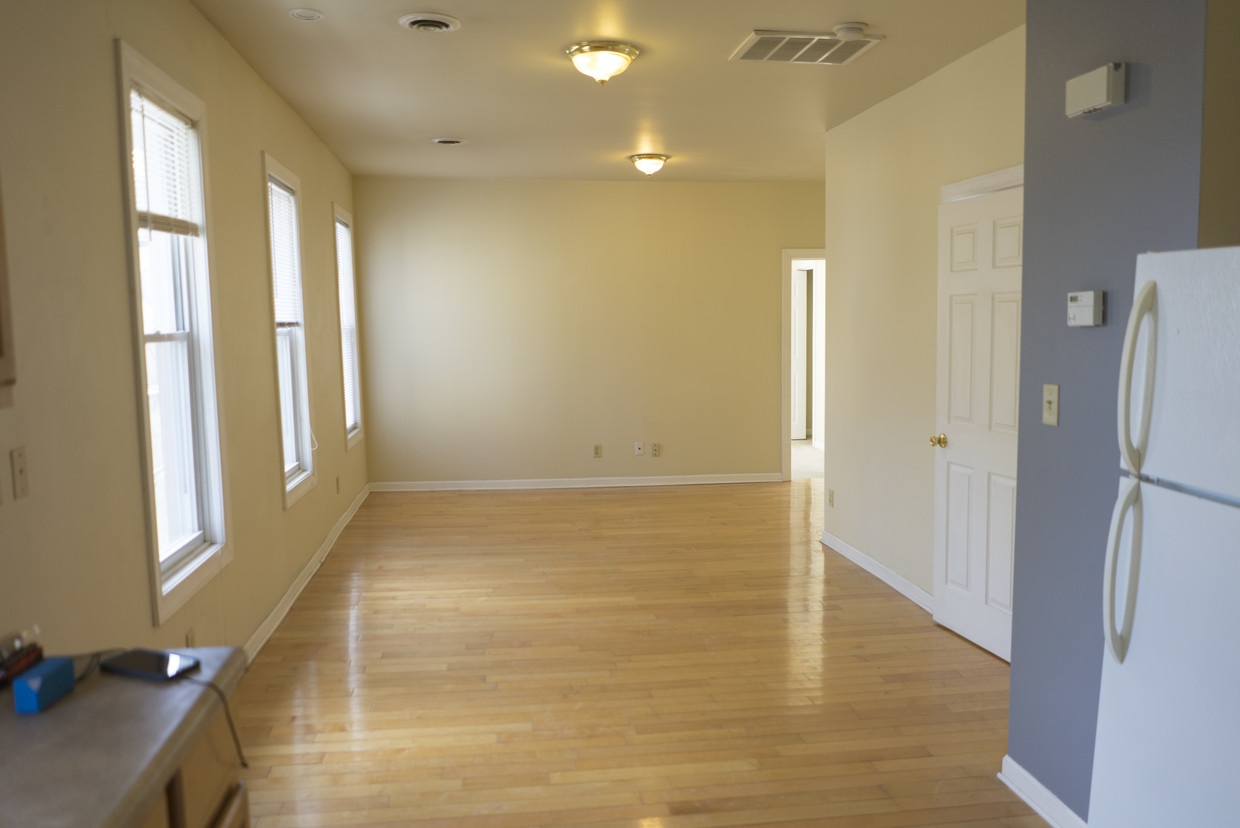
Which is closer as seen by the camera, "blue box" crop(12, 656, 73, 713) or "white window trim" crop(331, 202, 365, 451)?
"blue box" crop(12, 656, 73, 713)

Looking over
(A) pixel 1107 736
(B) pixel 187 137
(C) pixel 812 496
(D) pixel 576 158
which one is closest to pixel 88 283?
(B) pixel 187 137

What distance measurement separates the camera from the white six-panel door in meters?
3.65

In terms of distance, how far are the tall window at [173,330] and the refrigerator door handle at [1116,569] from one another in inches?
111

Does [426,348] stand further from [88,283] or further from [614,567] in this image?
[88,283]

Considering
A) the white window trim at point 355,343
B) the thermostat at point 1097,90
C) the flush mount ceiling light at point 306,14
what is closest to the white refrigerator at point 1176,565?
the thermostat at point 1097,90

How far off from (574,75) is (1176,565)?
140 inches

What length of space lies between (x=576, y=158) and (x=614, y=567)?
326 centimetres

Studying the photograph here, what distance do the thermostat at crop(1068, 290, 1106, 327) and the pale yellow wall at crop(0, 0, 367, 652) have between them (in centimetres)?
282

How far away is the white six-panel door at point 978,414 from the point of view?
3.65 metres

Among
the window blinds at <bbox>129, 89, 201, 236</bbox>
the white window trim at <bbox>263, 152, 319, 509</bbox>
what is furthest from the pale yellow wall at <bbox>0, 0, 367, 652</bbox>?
the white window trim at <bbox>263, 152, 319, 509</bbox>

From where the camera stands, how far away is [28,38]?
207 cm

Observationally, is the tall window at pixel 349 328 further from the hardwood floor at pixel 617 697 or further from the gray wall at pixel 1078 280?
the gray wall at pixel 1078 280

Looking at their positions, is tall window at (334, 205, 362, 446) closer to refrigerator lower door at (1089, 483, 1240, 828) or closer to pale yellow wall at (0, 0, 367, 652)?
pale yellow wall at (0, 0, 367, 652)

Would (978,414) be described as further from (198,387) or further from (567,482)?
(567,482)
